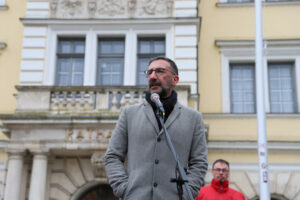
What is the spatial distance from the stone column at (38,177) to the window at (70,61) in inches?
105

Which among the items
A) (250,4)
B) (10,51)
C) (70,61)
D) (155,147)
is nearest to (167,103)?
(155,147)

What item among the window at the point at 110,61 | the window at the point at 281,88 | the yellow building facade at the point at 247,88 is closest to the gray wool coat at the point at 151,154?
the yellow building facade at the point at 247,88

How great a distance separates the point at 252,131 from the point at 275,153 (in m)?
0.93

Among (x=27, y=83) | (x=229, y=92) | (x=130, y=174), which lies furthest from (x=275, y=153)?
(x=130, y=174)

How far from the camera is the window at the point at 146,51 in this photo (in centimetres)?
1421

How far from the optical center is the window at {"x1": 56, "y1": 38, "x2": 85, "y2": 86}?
14.3 m

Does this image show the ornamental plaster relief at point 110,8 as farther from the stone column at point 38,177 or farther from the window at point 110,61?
the stone column at point 38,177

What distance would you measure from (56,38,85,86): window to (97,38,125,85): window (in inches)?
22.7

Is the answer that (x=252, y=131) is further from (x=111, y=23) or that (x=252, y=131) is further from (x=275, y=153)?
(x=111, y=23)

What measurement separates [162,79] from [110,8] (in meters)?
10.9

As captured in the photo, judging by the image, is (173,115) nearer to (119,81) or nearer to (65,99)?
(65,99)

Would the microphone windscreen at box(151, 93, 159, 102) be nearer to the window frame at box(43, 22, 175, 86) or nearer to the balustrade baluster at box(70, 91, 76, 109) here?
the balustrade baluster at box(70, 91, 76, 109)

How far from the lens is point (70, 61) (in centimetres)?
1448

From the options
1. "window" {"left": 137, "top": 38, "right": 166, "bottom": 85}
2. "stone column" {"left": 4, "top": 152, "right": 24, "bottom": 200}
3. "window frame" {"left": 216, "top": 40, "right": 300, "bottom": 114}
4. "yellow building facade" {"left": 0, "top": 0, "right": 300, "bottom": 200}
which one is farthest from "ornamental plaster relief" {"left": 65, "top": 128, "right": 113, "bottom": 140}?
"window frame" {"left": 216, "top": 40, "right": 300, "bottom": 114}
